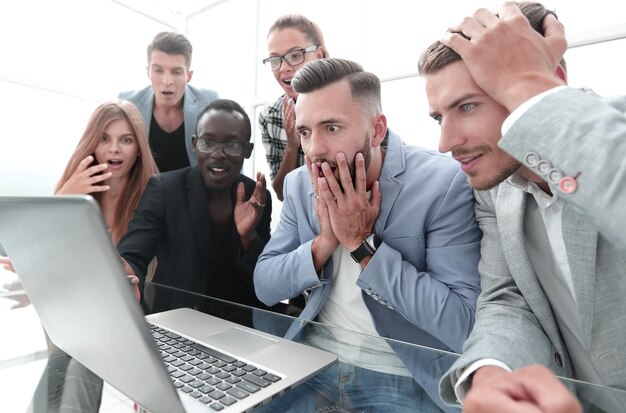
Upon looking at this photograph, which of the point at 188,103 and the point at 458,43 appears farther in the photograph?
the point at 188,103

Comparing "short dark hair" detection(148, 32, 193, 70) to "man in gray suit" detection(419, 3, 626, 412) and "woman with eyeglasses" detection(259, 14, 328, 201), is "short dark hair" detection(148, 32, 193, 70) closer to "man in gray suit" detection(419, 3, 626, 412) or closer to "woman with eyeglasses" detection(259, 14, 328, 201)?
"woman with eyeglasses" detection(259, 14, 328, 201)

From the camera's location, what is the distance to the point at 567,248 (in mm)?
686

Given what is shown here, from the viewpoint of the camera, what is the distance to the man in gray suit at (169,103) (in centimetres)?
197

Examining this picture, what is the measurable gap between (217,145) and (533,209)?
1226mm

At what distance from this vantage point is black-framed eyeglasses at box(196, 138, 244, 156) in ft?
5.36

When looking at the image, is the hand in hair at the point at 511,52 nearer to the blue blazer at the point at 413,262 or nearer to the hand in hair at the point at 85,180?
the blue blazer at the point at 413,262

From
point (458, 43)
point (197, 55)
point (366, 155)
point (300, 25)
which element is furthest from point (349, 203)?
point (197, 55)

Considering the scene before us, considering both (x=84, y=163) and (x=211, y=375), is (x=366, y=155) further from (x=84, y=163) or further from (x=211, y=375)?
(x=84, y=163)

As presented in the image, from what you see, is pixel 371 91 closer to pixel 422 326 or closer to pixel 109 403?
pixel 422 326

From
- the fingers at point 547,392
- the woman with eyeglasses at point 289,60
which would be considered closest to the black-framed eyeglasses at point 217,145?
the woman with eyeglasses at point 289,60

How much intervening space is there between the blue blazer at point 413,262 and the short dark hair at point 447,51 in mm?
358

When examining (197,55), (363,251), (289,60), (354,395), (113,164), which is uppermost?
(197,55)

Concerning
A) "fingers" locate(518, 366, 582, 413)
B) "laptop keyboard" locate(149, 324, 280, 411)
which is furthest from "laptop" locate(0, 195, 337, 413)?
"fingers" locate(518, 366, 582, 413)

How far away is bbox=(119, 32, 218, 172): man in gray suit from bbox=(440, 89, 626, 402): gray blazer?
1.50 m
